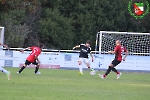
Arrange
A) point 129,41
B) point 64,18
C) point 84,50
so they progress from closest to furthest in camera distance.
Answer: point 84,50 < point 129,41 < point 64,18

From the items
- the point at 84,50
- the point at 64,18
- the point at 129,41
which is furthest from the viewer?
the point at 64,18

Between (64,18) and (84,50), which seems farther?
(64,18)

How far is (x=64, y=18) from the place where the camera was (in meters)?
56.9

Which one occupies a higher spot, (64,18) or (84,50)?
(64,18)

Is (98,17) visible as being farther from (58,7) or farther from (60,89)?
(60,89)

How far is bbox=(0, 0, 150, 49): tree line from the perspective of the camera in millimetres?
56000

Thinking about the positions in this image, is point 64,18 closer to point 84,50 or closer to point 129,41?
point 129,41

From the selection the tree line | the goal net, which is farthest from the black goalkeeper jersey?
the tree line

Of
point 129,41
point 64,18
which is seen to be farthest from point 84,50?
point 64,18

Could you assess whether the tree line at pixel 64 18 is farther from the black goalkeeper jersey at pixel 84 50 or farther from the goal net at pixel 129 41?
the black goalkeeper jersey at pixel 84 50

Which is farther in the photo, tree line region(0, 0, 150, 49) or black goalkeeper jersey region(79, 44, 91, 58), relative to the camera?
tree line region(0, 0, 150, 49)

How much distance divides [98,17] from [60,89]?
40.8 metres

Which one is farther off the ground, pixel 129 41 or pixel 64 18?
pixel 64 18

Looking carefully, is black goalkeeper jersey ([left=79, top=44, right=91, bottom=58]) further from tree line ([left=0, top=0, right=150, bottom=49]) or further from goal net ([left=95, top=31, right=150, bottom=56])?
tree line ([left=0, top=0, right=150, bottom=49])
